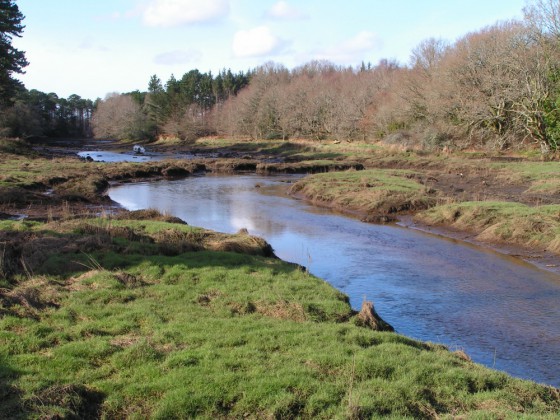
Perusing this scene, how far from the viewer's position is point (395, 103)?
7388 centimetres

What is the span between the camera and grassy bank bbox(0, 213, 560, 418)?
24.2 feet

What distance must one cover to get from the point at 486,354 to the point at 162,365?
25.1ft

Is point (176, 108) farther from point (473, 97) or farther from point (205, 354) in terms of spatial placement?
point (205, 354)

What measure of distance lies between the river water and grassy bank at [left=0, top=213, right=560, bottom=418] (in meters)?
2.50

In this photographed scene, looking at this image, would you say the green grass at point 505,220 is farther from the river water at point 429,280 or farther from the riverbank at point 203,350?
the riverbank at point 203,350

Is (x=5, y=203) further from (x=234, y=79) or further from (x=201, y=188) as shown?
(x=234, y=79)

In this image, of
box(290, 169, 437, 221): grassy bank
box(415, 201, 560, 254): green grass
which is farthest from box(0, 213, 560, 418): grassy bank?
box(290, 169, 437, 221): grassy bank

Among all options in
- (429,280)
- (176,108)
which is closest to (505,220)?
(429,280)

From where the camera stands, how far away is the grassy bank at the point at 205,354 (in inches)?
290

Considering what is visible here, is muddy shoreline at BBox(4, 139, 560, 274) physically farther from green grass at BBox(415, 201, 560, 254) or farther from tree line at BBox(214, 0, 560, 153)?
tree line at BBox(214, 0, 560, 153)

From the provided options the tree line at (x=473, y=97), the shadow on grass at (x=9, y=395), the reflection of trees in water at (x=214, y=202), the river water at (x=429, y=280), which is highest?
the tree line at (x=473, y=97)

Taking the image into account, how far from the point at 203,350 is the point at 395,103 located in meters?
69.9

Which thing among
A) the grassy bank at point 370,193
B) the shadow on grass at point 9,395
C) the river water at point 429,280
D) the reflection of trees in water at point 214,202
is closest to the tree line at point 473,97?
the grassy bank at point 370,193

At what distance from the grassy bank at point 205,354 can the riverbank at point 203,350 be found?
25 millimetres
